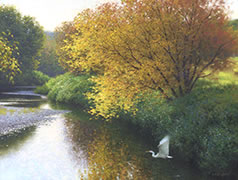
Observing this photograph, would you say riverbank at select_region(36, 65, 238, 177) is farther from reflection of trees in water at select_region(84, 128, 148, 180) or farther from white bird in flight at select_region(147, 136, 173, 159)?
reflection of trees in water at select_region(84, 128, 148, 180)

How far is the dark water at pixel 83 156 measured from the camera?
11.7 m

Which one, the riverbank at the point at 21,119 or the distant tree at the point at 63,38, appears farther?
the distant tree at the point at 63,38

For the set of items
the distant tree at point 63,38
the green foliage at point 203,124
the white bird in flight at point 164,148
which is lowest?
the white bird in flight at point 164,148

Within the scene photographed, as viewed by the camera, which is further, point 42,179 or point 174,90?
point 174,90

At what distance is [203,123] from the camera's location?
41.1ft

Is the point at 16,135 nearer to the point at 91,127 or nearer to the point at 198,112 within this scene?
the point at 91,127

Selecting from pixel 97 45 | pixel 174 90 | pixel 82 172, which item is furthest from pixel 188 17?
pixel 82 172

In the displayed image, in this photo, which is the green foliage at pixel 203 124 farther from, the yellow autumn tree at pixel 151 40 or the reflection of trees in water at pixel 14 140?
the reflection of trees in water at pixel 14 140

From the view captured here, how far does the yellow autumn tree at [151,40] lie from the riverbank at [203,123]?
170cm

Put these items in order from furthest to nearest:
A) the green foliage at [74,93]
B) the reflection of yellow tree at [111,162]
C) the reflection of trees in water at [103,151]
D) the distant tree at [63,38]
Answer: the distant tree at [63,38] → the green foliage at [74,93] → the reflection of trees in water at [103,151] → the reflection of yellow tree at [111,162]

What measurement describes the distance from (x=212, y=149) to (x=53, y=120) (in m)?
16.2

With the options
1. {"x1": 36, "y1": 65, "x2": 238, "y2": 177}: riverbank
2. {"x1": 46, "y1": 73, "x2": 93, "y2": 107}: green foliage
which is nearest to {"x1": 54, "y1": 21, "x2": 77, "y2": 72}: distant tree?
{"x1": 46, "y1": 73, "x2": 93, "y2": 107}: green foliage

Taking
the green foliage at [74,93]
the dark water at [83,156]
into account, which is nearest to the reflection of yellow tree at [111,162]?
the dark water at [83,156]

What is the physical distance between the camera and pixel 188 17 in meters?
15.9
